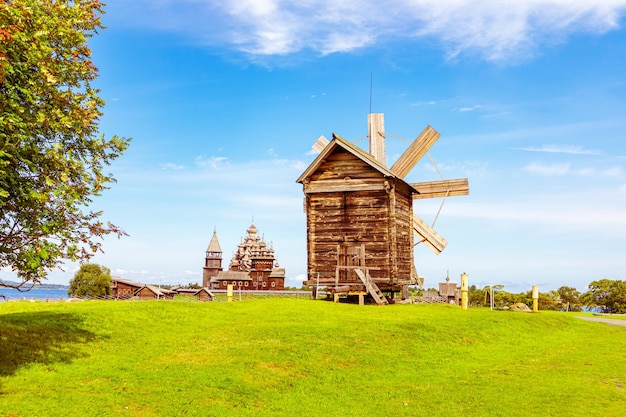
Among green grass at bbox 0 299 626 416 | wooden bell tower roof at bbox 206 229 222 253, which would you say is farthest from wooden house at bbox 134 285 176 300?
green grass at bbox 0 299 626 416

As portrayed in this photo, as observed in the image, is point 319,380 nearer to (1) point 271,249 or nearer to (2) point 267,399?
(2) point 267,399

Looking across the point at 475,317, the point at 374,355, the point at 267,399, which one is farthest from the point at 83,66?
the point at 475,317

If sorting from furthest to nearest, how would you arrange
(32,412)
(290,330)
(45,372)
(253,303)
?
1. (253,303)
2. (290,330)
3. (45,372)
4. (32,412)

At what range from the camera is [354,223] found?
3459 centimetres

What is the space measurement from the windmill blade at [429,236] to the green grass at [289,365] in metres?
12.9

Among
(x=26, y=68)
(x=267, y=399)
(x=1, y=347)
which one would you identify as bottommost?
(x=267, y=399)

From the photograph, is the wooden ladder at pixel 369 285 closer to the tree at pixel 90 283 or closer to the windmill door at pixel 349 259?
the windmill door at pixel 349 259

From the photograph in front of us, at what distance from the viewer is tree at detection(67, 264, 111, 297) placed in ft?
291

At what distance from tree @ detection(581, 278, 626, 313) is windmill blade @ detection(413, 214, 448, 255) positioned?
77.4 ft

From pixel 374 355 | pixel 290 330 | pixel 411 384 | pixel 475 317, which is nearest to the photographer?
pixel 411 384

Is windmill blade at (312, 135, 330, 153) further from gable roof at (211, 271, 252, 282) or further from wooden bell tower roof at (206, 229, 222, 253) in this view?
wooden bell tower roof at (206, 229, 222, 253)

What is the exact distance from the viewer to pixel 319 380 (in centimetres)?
1603

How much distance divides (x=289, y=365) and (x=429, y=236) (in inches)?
945

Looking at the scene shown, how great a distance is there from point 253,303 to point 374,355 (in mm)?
13177
